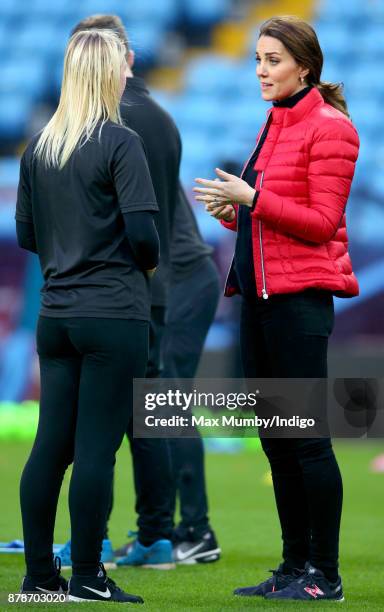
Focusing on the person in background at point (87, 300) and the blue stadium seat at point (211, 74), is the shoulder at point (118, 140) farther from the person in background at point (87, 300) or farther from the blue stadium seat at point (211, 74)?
the blue stadium seat at point (211, 74)

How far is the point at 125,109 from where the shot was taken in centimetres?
416

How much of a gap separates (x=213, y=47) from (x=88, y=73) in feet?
41.0

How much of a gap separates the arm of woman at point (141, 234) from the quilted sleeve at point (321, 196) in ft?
1.07

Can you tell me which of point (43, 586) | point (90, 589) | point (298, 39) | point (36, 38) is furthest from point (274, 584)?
point (36, 38)

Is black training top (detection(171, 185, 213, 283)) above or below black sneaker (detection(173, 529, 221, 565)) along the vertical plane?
above

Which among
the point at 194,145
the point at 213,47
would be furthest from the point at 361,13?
the point at 194,145

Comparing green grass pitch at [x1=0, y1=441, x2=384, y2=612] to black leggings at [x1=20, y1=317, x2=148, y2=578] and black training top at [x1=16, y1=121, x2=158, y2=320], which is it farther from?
black training top at [x1=16, y1=121, x2=158, y2=320]

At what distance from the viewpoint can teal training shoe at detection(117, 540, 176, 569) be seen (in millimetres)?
4281

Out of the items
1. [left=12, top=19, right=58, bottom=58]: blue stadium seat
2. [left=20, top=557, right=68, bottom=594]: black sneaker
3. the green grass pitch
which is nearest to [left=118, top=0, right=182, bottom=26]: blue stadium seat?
[left=12, top=19, right=58, bottom=58]: blue stadium seat

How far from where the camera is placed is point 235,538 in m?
5.15

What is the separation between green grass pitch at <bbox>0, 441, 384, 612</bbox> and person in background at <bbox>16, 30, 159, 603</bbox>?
0.80ft

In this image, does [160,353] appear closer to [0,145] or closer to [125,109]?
[125,109]

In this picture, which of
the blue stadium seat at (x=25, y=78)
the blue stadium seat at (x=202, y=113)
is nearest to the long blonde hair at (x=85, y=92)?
the blue stadium seat at (x=202, y=113)

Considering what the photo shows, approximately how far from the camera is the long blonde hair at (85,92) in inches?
129
